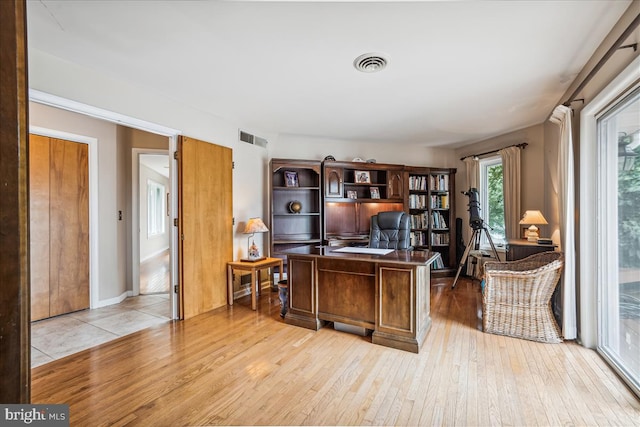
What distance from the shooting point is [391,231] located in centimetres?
362

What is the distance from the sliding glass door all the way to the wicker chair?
32 cm

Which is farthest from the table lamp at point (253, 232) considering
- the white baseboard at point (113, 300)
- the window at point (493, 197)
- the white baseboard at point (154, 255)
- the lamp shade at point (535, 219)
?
the white baseboard at point (154, 255)

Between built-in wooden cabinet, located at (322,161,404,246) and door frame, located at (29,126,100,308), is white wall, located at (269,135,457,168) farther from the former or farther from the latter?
door frame, located at (29,126,100,308)

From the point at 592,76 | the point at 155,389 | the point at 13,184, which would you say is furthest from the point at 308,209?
the point at 13,184

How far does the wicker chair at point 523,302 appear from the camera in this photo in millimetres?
2578

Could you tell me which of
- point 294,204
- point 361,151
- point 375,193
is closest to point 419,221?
point 375,193

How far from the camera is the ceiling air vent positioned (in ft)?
7.34

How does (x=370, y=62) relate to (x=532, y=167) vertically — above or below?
above

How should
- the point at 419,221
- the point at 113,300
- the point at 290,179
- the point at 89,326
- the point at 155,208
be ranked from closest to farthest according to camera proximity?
the point at 89,326
the point at 113,300
the point at 290,179
the point at 419,221
the point at 155,208

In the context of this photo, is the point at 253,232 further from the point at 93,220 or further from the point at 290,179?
the point at 93,220

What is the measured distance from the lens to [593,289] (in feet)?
7.88

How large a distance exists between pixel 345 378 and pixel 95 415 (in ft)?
5.00

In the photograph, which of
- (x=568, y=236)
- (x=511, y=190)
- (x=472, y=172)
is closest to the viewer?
(x=568, y=236)

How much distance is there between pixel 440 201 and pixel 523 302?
2782 mm
